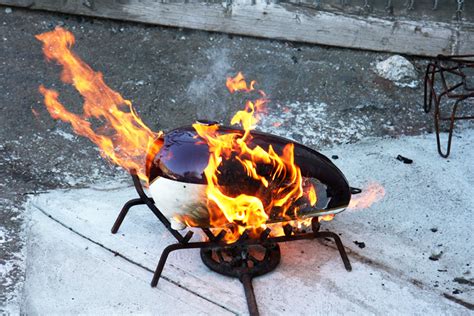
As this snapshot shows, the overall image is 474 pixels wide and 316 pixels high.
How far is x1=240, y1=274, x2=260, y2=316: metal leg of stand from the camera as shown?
2.75 metres

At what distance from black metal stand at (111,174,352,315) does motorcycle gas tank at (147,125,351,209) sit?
21cm

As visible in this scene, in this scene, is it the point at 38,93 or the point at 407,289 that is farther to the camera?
the point at 38,93

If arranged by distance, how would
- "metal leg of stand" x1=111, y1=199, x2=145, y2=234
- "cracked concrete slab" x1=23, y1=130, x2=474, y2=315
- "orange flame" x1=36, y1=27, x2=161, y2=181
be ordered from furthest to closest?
1. "orange flame" x1=36, y1=27, x2=161, y2=181
2. "metal leg of stand" x1=111, y1=199, x2=145, y2=234
3. "cracked concrete slab" x1=23, y1=130, x2=474, y2=315

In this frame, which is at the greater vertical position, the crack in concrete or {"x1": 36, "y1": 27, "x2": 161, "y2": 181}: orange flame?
{"x1": 36, "y1": 27, "x2": 161, "y2": 181}: orange flame

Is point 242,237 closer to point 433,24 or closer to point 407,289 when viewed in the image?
point 407,289

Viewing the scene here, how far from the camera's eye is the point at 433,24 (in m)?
4.98

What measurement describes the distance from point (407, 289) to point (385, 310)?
197mm

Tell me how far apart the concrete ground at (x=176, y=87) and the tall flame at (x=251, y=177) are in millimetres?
1209

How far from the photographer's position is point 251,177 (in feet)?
9.24

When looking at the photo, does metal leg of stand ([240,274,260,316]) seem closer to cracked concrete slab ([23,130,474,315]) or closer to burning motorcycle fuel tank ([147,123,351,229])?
cracked concrete slab ([23,130,474,315])

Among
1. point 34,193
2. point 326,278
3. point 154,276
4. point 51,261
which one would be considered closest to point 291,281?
point 326,278

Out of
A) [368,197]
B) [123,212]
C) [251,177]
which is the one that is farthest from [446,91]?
[123,212]

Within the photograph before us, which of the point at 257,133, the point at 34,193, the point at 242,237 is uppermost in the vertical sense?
the point at 257,133

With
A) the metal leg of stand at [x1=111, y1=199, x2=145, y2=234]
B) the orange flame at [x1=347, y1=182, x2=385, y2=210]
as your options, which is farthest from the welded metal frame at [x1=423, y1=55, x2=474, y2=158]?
the metal leg of stand at [x1=111, y1=199, x2=145, y2=234]
